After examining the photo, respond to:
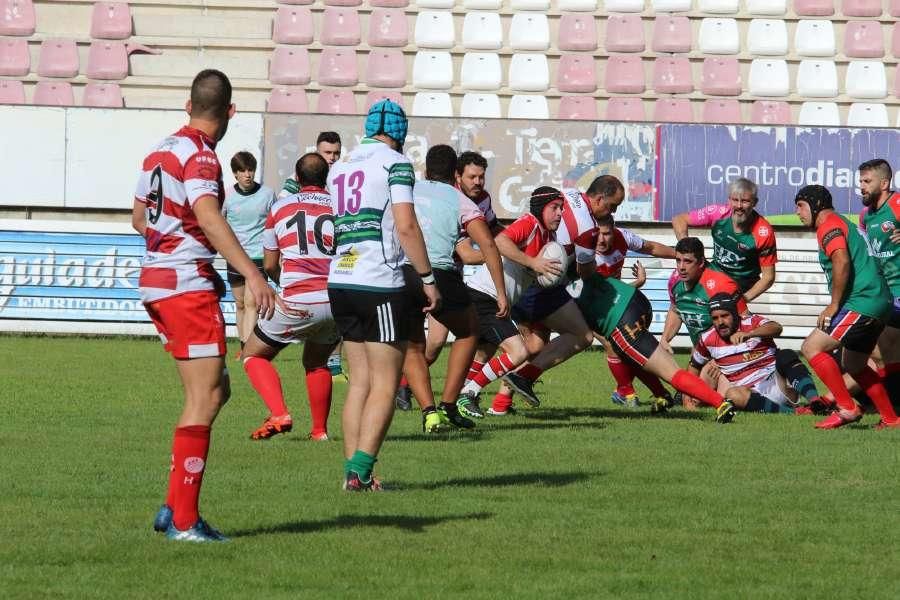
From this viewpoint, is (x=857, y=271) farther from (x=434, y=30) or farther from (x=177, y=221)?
(x=434, y=30)

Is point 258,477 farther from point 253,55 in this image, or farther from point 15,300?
point 253,55

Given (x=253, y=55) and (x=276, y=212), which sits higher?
(x=253, y=55)

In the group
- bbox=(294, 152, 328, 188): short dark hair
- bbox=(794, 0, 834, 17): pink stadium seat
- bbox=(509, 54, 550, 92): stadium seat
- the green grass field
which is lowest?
the green grass field

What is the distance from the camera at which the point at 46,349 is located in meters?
17.7

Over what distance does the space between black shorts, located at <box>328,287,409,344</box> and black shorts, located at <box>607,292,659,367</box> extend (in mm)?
4575

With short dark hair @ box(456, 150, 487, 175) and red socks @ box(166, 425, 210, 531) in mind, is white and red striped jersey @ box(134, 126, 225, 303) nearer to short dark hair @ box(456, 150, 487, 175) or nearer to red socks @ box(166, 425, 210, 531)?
red socks @ box(166, 425, 210, 531)

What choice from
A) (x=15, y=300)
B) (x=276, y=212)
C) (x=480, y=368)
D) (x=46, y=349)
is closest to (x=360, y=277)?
(x=276, y=212)

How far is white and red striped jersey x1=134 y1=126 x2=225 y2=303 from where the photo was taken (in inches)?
243

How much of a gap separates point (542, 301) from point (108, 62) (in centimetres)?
1334

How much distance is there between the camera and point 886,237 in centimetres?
1144

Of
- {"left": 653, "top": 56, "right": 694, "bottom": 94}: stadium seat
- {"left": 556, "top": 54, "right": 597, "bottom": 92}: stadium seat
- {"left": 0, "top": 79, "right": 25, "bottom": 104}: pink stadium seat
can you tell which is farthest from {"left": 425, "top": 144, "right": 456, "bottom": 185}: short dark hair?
{"left": 0, "top": 79, "right": 25, "bottom": 104}: pink stadium seat

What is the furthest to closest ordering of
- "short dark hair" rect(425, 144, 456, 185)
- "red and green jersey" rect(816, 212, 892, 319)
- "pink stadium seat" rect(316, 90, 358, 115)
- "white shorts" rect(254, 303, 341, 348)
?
"pink stadium seat" rect(316, 90, 358, 115) → "red and green jersey" rect(816, 212, 892, 319) → "short dark hair" rect(425, 144, 456, 185) → "white shorts" rect(254, 303, 341, 348)

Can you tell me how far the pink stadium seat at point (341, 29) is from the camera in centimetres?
2372

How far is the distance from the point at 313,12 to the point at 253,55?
4.11ft
